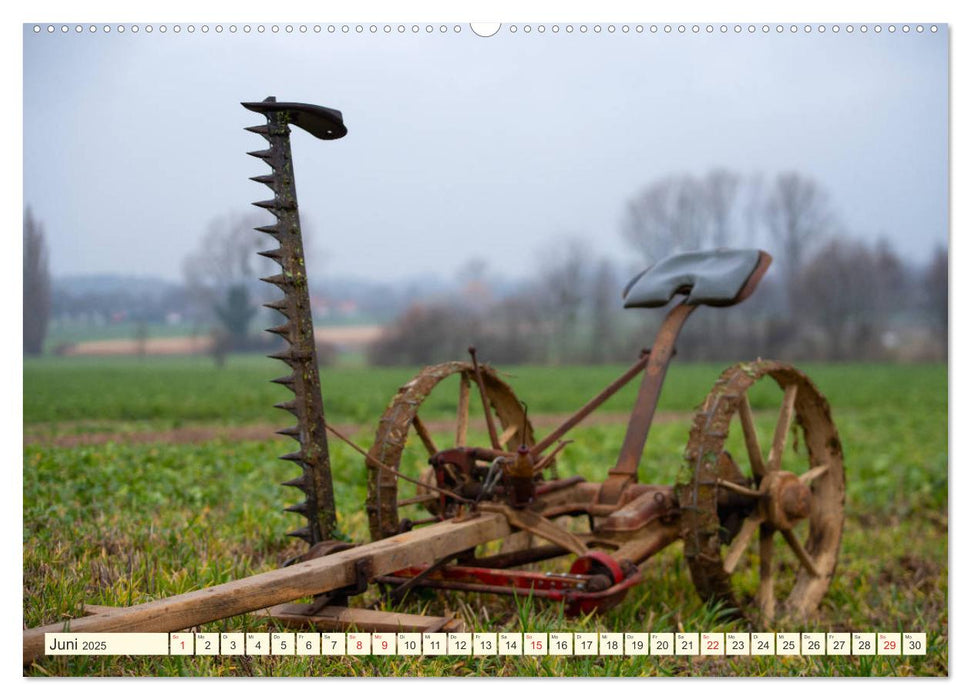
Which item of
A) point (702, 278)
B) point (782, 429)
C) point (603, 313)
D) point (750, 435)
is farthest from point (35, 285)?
point (603, 313)

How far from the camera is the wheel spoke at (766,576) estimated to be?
468 cm

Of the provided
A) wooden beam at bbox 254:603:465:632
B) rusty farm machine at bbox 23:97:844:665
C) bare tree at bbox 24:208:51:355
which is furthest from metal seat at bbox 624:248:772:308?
bare tree at bbox 24:208:51:355

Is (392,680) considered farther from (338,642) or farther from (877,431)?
(877,431)

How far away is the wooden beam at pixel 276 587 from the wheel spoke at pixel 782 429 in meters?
1.56

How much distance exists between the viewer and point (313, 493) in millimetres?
3859

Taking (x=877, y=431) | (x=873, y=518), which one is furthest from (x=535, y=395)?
(x=873, y=518)

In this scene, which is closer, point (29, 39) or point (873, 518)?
point (29, 39)

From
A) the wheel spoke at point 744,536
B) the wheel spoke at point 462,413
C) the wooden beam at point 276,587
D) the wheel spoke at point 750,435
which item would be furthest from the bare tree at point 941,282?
the wheel spoke at point 462,413

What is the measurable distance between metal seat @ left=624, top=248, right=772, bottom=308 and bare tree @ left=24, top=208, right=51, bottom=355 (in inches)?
107

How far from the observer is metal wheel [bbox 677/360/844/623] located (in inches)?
161

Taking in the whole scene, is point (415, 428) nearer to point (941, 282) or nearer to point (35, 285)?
point (35, 285)

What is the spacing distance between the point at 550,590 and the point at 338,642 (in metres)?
0.91

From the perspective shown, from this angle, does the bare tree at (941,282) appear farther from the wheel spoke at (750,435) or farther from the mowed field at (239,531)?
the wheel spoke at (750,435)

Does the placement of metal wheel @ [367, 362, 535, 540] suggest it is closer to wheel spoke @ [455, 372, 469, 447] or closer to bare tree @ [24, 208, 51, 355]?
wheel spoke @ [455, 372, 469, 447]
